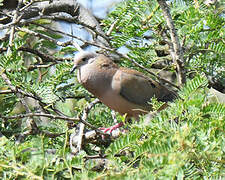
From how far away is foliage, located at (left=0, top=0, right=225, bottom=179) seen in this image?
1.71m

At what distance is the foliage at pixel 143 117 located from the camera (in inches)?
67.2

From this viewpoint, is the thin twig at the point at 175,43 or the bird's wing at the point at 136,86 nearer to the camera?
the thin twig at the point at 175,43

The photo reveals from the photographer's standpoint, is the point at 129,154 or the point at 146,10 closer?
the point at 129,154

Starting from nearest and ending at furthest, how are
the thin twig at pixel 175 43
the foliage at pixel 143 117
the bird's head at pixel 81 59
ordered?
1. the foliage at pixel 143 117
2. the thin twig at pixel 175 43
3. the bird's head at pixel 81 59

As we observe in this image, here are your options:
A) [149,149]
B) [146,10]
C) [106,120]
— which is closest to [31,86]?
[106,120]

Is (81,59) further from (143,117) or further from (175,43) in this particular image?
(143,117)

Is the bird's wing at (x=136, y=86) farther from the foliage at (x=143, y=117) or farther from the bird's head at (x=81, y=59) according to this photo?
the bird's head at (x=81, y=59)

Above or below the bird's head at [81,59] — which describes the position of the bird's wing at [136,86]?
below

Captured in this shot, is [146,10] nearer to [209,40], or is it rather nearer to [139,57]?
[139,57]

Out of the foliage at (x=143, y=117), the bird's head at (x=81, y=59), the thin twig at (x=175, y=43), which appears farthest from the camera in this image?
the bird's head at (x=81, y=59)

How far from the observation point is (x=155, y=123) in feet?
6.51

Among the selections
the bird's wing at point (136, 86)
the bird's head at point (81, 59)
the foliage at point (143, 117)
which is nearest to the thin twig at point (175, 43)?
the foliage at point (143, 117)

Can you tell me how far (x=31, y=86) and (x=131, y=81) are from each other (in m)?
0.90

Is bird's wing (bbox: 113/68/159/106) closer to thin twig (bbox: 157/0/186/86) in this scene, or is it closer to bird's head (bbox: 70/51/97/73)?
bird's head (bbox: 70/51/97/73)
